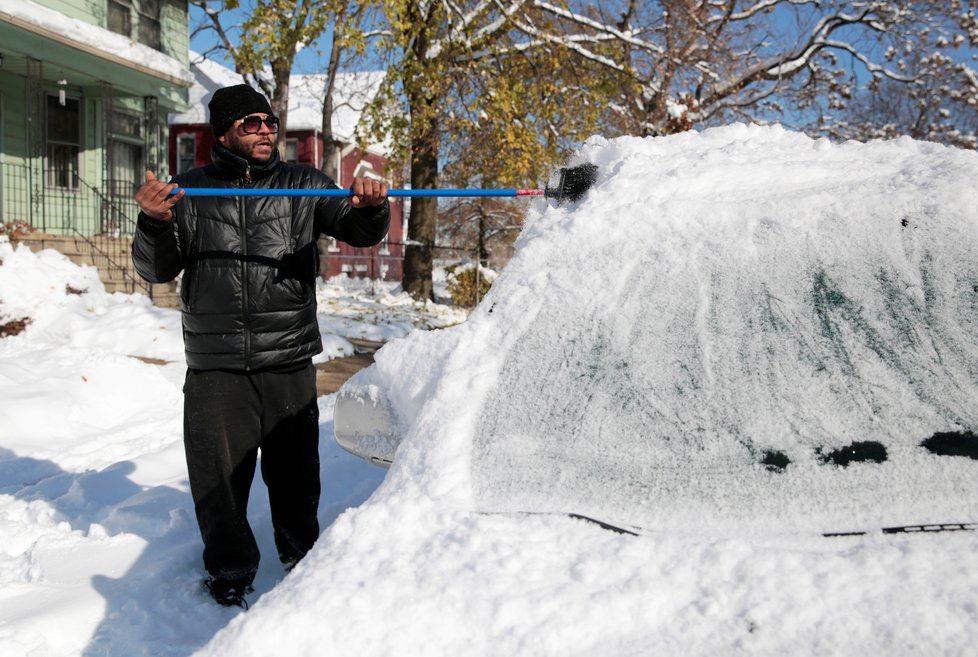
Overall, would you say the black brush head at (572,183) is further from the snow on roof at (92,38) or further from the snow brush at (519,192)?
the snow on roof at (92,38)

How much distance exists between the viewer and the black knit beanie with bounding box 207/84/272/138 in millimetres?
2926

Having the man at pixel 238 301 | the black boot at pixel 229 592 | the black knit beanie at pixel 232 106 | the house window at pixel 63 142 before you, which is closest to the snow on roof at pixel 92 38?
the house window at pixel 63 142

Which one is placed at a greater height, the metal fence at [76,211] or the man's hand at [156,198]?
the man's hand at [156,198]

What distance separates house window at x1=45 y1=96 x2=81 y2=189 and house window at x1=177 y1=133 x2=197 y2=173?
9.70 metres

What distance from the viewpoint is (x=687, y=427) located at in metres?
1.74

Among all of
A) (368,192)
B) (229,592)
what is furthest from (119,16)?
(229,592)

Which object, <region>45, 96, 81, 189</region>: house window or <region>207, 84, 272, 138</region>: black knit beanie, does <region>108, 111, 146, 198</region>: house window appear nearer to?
<region>45, 96, 81, 189</region>: house window

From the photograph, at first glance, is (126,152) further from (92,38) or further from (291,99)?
(291,99)

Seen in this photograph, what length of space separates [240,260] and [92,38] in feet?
36.4

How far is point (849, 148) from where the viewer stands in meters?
2.09

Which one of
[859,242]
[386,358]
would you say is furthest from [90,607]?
[859,242]

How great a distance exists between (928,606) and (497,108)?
11481mm

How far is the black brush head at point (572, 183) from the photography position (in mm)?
2230

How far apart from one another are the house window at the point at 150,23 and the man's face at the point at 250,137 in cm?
1339
